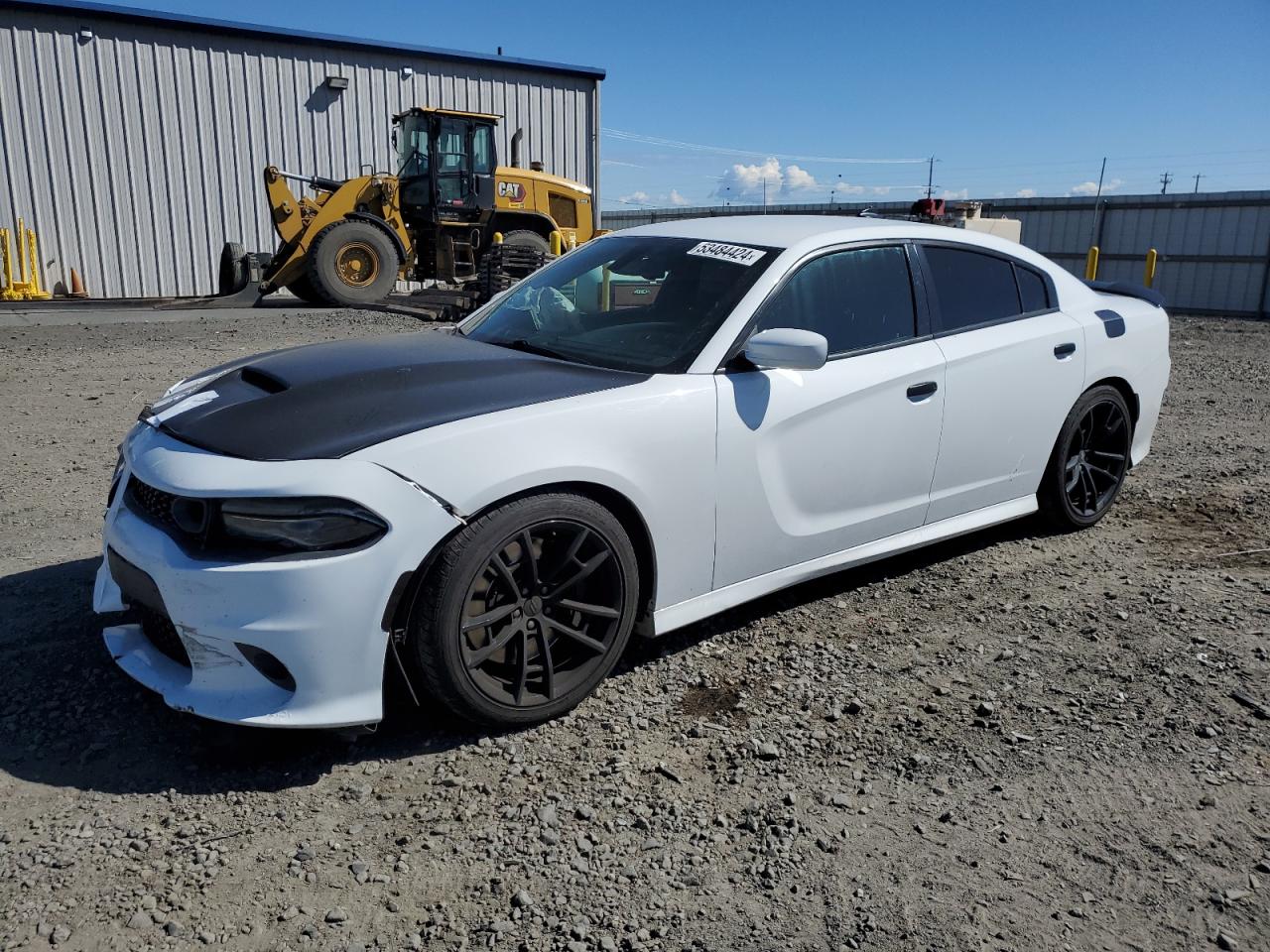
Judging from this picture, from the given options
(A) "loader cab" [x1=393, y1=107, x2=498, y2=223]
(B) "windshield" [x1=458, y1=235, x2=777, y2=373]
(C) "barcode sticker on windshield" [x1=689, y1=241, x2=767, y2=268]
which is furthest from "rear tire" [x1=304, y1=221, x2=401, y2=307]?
(C) "barcode sticker on windshield" [x1=689, y1=241, x2=767, y2=268]

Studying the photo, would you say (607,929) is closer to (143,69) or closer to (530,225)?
(530,225)

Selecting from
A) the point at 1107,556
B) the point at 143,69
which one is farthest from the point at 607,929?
the point at 143,69

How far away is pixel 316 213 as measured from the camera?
16.5 m

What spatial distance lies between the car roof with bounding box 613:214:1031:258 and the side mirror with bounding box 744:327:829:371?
0.60m

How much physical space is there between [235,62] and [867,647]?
67.7 feet

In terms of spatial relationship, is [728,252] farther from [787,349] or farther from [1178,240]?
[1178,240]

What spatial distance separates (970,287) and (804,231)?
3.01 ft

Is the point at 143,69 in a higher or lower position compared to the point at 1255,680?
higher

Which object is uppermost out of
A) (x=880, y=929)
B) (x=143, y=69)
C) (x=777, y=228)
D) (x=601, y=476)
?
(x=143, y=69)

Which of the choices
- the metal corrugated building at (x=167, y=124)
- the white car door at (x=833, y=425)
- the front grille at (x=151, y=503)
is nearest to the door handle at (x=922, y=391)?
the white car door at (x=833, y=425)

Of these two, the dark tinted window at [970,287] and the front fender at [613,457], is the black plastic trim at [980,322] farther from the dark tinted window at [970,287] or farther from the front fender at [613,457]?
the front fender at [613,457]

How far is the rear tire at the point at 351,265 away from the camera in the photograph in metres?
15.6

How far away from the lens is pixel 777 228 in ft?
13.1

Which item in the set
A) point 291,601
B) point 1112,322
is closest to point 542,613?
point 291,601
